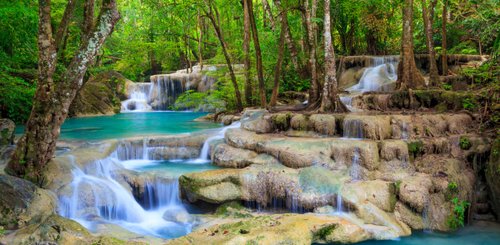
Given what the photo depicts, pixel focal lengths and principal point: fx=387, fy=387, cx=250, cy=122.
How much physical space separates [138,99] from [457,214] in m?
22.4

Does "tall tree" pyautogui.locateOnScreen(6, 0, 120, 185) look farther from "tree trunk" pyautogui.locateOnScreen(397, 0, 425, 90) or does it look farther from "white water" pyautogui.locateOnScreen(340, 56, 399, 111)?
"white water" pyautogui.locateOnScreen(340, 56, 399, 111)

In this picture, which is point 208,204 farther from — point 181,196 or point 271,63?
point 271,63

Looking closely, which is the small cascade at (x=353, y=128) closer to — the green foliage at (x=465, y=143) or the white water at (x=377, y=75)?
the green foliage at (x=465, y=143)

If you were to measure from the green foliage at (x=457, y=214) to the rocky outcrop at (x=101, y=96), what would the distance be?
57.2 feet

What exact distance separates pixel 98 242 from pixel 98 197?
210cm

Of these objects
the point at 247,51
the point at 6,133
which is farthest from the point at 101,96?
the point at 6,133

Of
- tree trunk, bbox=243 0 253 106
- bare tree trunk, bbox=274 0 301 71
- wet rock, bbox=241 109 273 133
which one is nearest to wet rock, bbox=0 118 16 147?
wet rock, bbox=241 109 273 133

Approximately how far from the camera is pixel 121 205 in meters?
7.35

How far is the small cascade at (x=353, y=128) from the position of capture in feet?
29.4

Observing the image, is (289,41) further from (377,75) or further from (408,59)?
(377,75)

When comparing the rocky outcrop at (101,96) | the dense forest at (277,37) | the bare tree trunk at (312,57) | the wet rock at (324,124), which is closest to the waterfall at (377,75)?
the dense forest at (277,37)

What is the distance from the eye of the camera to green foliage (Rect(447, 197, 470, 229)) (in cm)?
698

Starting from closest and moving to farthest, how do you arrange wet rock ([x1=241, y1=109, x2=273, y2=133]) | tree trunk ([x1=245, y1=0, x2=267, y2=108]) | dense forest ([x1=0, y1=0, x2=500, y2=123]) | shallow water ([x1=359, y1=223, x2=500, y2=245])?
shallow water ([x1=359, y1=223, x2=500, y2=245]), dense forest ([x1=0, y1=0, x2=500, y2=123]), wet rock ([x1=241, y1=109, x2=273, y2=133]), tree trunk ([x1=245, y1=0, x2=267, y2=108])

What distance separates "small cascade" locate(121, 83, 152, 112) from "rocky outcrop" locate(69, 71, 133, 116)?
0.50 metres
